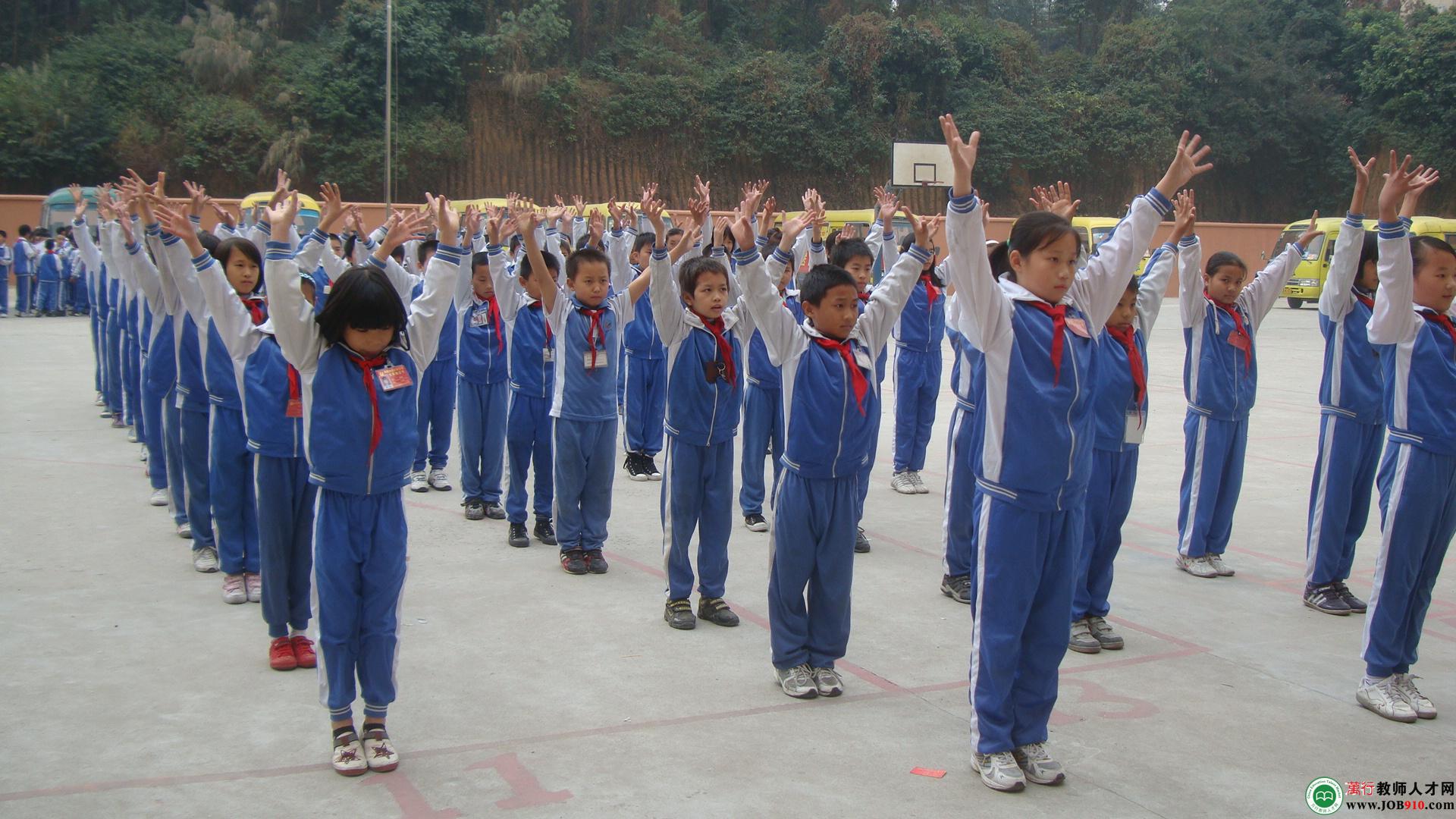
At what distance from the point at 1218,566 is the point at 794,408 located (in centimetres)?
307

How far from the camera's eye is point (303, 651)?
Answer: 4.52 meters

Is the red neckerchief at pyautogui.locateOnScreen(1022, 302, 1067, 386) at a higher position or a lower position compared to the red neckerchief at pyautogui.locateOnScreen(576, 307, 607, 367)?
higher

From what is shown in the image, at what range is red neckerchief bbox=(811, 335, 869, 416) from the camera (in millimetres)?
4160

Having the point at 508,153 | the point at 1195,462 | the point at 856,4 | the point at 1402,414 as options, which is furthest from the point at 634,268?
the point at 856,4

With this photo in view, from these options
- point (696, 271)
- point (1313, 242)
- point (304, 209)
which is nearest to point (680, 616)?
point (696, 271)

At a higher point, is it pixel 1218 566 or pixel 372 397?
pixel 372 397

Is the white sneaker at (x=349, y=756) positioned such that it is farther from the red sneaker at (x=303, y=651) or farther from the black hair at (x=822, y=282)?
the black hair at (x=822, y=282)

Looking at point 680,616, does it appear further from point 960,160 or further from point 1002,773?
point 960,160

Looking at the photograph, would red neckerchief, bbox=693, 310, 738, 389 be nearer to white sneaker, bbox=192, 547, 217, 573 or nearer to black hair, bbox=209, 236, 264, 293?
black hair, bbox=209, 236, 264, 293

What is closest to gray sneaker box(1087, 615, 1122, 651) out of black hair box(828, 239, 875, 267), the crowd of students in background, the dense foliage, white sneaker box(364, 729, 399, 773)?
the crowd of students in background

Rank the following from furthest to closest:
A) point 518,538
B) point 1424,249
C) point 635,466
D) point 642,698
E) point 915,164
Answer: point 915,164, point 635,466, point 518,538, point 1424,249, point 642,698

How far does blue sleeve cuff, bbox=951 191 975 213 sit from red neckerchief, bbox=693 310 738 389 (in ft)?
6.75

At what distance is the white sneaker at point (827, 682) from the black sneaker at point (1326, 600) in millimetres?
2601

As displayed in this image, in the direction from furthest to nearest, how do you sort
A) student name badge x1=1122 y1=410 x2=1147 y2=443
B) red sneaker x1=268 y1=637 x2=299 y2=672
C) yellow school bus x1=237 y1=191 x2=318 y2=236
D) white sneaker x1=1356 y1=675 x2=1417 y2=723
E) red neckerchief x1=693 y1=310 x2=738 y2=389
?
yellow school bus x1=237 y1=191 x2=318 y2=236
red neckerchief x1=693 y1=310 x2=738 y2=389
student name badge x1=1122 y1=410 x2=1147 y2=443
red sneaker x1=268 y1=637 x2=299 y2=672
white sneaker x1=1356 y1=675 x2=1417 y2=723
